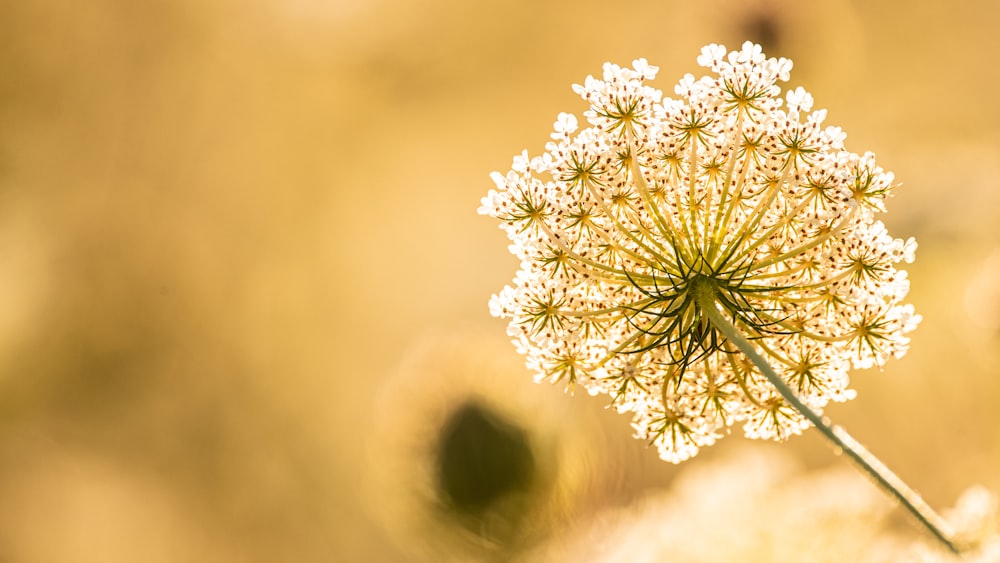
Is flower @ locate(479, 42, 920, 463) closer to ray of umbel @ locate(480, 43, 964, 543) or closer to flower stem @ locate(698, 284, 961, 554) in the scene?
ray of umbel @ locate(480, 43, 964, 543)

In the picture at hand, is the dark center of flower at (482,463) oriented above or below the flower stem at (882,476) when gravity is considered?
above

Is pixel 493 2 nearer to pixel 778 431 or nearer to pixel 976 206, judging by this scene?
pixel 976 206

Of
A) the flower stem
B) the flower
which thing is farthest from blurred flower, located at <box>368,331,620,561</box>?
the flower stem

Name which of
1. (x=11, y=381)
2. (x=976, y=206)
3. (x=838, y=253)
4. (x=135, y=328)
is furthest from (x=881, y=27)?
(x=11, y=381)

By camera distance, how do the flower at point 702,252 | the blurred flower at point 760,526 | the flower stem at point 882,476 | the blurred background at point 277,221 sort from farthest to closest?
the blurred background at point 277,221
the blurred flower at point 760,526
the flower at point 702,252
the flower stem at point 882,476

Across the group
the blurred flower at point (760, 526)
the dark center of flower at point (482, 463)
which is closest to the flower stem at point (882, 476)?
the blurred flower at point (760, 526)

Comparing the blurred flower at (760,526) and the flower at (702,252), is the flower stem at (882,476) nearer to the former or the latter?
the flower at (702,252)

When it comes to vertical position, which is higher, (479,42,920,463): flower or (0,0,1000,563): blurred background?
(0,0,1000,563): blurred background
